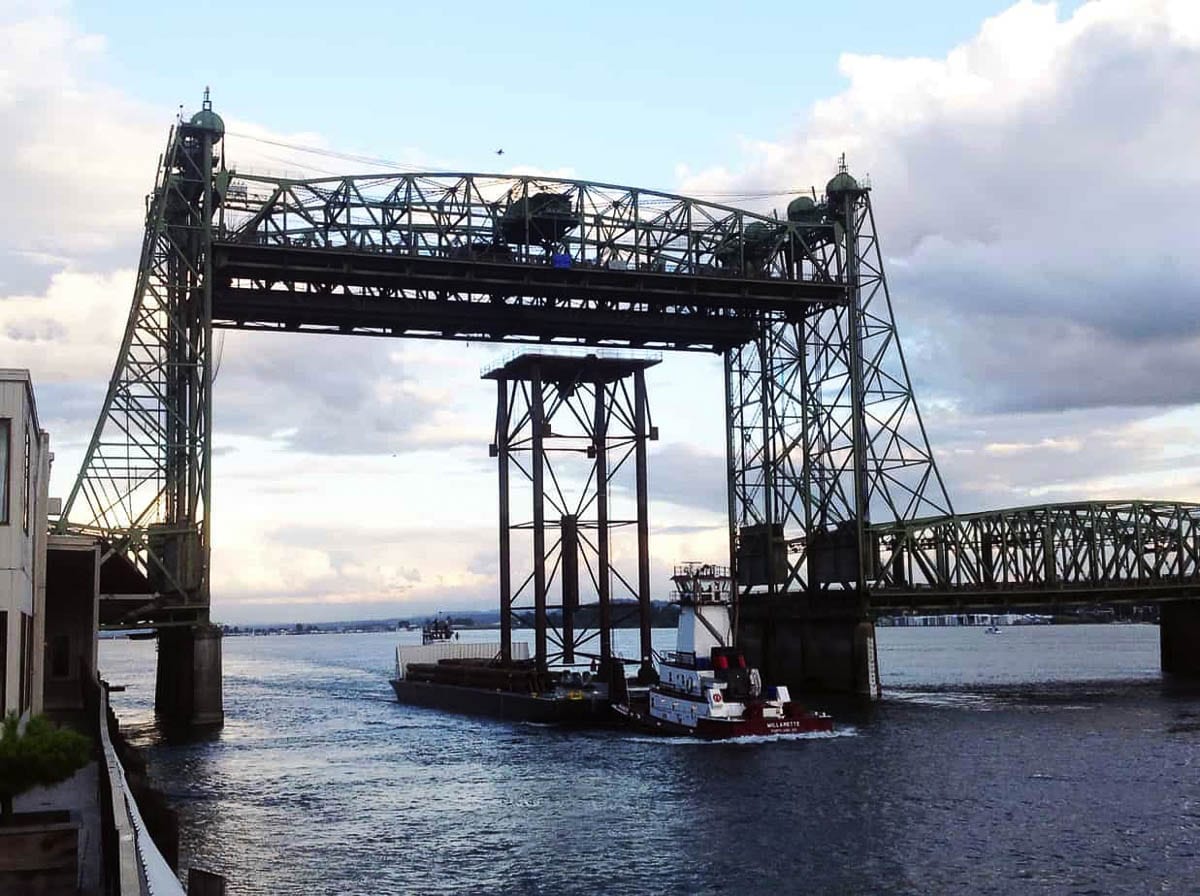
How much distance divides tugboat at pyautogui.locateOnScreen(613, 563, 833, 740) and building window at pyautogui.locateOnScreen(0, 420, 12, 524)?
117ft

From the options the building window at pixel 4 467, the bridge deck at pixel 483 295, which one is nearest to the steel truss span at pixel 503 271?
the bridge deck at pixel 483 295

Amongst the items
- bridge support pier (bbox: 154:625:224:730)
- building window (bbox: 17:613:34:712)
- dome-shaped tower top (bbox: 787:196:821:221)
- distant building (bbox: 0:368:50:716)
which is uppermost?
dome-shaped tower top (bbox: 787:196:821:221)

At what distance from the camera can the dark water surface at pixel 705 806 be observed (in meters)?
32.0

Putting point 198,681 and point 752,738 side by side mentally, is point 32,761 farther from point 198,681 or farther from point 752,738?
point 198,681

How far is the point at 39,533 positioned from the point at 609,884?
1947cm

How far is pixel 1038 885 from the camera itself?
30422 millimetres

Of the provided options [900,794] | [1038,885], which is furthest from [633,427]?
[1038,885]

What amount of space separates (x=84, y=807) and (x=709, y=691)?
120 ft

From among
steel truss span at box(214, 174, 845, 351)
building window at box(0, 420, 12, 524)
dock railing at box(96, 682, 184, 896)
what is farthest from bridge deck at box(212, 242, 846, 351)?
dock railing at box(96, 682, 184, 896)

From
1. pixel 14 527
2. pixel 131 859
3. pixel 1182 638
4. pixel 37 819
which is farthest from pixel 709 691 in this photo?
pixel 1182 638

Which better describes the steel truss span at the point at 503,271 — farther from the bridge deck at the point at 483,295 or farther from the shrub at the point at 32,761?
the shrub at the point at 32,761

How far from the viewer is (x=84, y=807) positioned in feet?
88.2

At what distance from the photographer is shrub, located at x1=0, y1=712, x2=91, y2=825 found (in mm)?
22812

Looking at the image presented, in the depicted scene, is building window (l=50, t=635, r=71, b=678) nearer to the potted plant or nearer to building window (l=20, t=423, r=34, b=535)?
building window (l=20, t=423, r=34, b=535)
